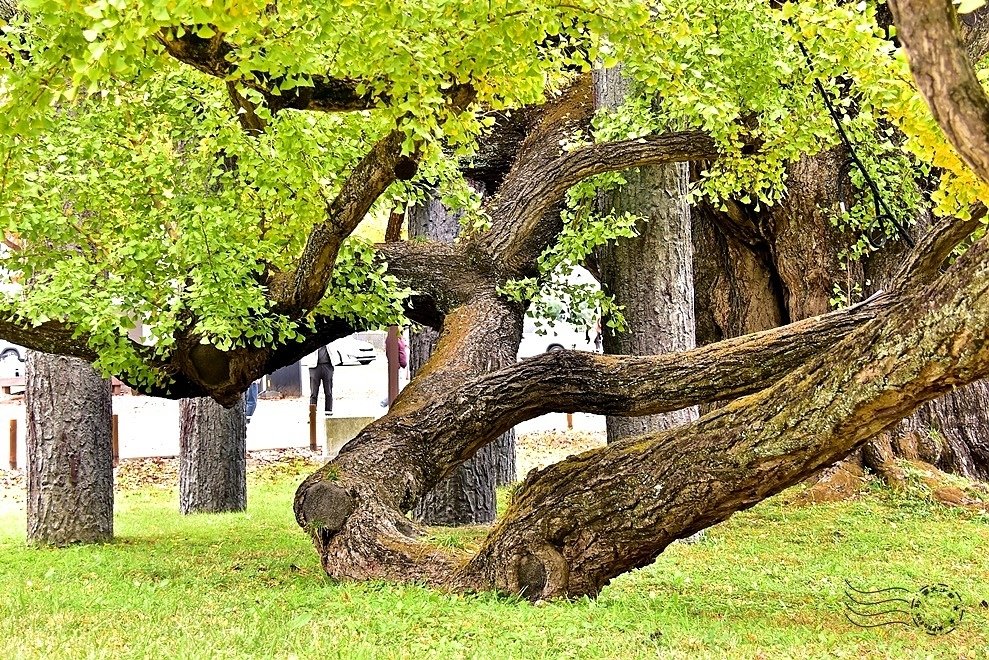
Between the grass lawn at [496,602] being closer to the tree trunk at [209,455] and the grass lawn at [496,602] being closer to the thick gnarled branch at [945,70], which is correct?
the tree trunk at [209,455]

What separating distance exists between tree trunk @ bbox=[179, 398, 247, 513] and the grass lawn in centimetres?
160

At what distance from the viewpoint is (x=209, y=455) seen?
42.4ft

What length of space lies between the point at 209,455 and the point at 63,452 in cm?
298

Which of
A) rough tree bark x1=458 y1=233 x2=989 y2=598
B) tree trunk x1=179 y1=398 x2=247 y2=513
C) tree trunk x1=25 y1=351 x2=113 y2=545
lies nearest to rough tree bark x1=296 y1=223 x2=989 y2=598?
rough tree bark x1=458 y1=233 x2=989 y2=598

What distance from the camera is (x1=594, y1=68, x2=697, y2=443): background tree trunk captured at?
10422 millimetres

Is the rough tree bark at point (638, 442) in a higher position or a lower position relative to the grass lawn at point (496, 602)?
higher

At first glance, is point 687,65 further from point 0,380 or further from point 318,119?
point 0,380

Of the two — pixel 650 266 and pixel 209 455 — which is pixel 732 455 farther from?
pixel 209 455

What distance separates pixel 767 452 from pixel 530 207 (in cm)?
456

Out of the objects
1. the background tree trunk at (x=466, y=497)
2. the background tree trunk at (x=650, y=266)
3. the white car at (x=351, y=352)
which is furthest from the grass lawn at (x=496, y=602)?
the white car at (x=351, y=352)

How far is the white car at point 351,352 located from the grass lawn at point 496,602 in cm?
2234

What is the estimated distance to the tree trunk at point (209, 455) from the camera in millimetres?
12812

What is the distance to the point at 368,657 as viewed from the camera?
4914 millimetres

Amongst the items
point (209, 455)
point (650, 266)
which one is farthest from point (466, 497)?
point (209, 455)
